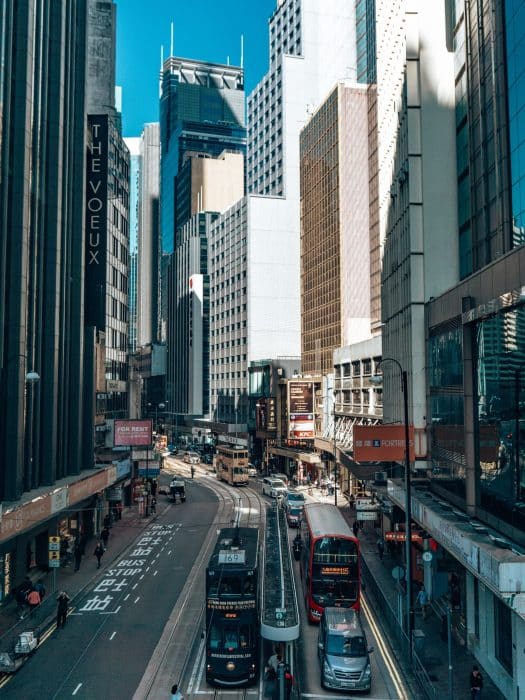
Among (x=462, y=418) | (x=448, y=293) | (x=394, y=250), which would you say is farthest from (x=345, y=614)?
(x=394, y=250)

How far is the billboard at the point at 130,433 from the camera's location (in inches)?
2037

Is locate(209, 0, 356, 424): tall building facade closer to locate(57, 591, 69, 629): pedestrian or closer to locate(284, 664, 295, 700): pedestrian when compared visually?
locate(57, 591, 69, 629): pedestrian

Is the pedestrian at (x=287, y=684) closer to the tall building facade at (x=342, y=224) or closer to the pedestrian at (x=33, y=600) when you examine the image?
the pedestrian at (x=33, y=600)

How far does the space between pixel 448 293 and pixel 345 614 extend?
14881mm

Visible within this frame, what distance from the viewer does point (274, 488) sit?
69812mm

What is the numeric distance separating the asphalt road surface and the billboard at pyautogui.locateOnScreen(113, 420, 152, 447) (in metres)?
7.32

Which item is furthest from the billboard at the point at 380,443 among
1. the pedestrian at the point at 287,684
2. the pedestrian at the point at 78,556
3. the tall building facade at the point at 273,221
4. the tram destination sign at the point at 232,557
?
the tall building facade at the point at 273,221

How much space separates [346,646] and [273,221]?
10646 cm

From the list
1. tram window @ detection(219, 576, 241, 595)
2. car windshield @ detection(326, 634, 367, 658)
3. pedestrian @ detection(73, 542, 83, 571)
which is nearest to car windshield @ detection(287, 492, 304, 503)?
pedestrian @ detection(73, 542, 83, 571)

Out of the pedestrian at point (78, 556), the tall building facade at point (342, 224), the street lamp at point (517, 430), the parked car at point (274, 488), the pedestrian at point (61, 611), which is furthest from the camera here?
the tall building facade at point (342, 224)

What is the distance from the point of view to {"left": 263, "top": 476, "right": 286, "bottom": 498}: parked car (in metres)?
68.7

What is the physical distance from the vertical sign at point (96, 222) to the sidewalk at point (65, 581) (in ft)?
51.2

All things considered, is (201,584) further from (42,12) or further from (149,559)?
(42,12)

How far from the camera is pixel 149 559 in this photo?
42125 mm
